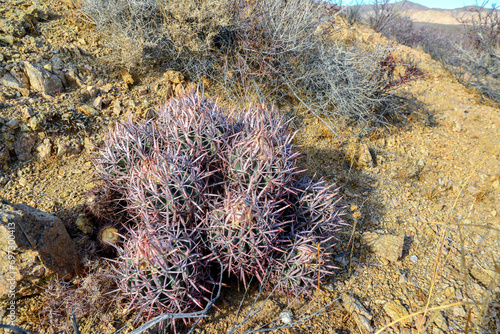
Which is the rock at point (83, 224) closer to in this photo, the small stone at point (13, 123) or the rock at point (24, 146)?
the rock at point (24, 146)

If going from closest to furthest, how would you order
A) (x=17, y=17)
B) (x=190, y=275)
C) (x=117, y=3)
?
1. (x=190, y=275)
2. (x=17, y=17)
3. (x=117, y=3)

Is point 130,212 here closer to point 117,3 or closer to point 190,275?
point 190,275

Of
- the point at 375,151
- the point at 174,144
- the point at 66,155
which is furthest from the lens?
the point at 375,151

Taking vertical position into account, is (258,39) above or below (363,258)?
above

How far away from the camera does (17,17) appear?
135 inches

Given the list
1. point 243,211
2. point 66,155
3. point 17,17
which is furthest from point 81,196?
point 17,17

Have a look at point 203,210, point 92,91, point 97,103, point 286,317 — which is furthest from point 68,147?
point 286,317

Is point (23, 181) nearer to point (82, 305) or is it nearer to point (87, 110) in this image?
point (87, 110)

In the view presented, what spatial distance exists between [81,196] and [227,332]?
174 centimetres

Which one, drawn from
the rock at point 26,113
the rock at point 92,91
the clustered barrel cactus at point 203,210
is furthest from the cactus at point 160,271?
the rock at point 92,91

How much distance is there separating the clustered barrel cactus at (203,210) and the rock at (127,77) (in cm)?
152

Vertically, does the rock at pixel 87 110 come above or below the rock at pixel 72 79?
below

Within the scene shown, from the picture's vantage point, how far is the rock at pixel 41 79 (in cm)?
300

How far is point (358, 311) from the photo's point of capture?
2.13m
